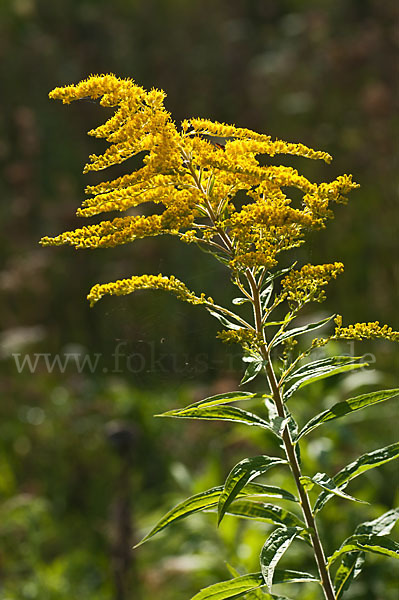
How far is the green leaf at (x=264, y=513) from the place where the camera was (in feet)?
4.12

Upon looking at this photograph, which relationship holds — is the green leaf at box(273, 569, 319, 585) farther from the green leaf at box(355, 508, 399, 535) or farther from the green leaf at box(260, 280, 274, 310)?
the green leaf at box(260, 280, 274, 310)

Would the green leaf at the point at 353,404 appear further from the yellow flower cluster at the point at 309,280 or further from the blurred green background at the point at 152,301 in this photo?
the blurred green background at the point at 152,301

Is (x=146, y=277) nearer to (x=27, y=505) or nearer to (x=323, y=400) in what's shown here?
(x=323, y=400)

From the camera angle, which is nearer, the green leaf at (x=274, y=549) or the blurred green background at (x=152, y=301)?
the green leaf at (x=274, y=549)

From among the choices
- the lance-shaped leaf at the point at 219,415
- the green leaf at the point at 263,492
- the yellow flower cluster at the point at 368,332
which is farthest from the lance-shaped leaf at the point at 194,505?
the yellow flower cluster at the point at 368,332

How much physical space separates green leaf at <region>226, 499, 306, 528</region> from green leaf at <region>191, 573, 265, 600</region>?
0.11 metres

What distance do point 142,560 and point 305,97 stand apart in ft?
16.6

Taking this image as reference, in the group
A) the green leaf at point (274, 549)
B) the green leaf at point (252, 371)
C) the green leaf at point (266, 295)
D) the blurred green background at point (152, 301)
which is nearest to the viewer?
the green leaf at point (274, 549)

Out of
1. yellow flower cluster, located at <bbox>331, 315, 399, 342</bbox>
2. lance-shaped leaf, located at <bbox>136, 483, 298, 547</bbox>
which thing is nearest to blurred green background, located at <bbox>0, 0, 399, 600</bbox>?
yellow flower cluster, located at <bbox>331, 315, 399, 342</bbox>

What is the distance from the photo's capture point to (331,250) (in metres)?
5.37

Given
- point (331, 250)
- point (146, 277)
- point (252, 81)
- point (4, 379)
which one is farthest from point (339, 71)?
point (146, 277)

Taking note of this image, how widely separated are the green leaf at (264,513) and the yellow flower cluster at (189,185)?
44 centimetres

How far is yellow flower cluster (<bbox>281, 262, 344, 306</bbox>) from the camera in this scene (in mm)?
1214

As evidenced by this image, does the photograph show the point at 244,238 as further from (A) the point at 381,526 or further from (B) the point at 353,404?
(A) the point at 381,526
